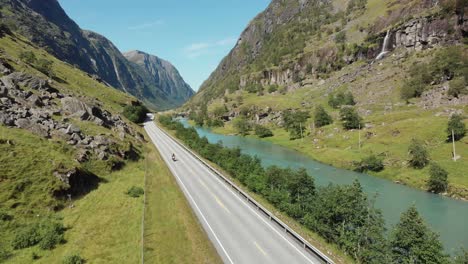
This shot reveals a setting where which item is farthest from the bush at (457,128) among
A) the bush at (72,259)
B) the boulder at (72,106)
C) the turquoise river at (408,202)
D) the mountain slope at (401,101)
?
the boulder at (72,106)

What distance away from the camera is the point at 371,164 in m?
78.6

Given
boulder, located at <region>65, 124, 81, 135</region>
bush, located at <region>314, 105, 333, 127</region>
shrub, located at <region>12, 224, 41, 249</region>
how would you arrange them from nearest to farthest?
shrub, located at <region>12, 224, 41, 249</region>
boulder, located at <region>65, 124, 81, 135</region>
bush, located at <region>314, 105, 333, 127</region>

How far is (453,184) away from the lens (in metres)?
61.0

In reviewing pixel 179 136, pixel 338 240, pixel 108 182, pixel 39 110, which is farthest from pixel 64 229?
pixel 179 136

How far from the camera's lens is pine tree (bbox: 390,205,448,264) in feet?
82.6

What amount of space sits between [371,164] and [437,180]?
18485 millimetres

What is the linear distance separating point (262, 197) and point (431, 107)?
3740 inches

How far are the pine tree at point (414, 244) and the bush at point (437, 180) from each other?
40670 millimetres

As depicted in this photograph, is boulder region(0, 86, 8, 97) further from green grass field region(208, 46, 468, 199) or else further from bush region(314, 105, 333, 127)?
bush region(314, 105, 333, 127)

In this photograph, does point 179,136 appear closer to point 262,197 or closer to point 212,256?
point 262,197

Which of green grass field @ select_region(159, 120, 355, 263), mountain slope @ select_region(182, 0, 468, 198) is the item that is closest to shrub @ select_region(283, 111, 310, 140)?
mountain slope @ select_region(182, 0, 468, 198)

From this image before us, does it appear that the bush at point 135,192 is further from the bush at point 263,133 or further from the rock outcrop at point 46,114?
the bush at point 263,133

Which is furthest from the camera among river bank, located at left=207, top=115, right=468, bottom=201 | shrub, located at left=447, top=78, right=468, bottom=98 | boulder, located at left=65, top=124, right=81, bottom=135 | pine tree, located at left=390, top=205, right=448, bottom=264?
shrub, located at left=447, top=78, right=468, bottom=98

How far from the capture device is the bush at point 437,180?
6103 cm
